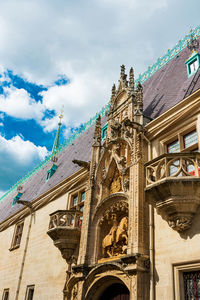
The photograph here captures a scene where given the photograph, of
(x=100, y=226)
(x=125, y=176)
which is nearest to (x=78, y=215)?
(x=100, y=226)

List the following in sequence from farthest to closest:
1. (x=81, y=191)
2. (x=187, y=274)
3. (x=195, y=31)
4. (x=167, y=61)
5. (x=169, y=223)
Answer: (x=167, y=61)
(x=195, y=31)
(x=81, y=191)
(x=169, y=223)
(x=187, y=274)

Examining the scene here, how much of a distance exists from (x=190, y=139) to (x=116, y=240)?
407cm

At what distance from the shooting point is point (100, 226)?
11.0 m

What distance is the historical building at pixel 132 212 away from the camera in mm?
7789

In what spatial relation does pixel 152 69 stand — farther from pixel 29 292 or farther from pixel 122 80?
pixel 29 292

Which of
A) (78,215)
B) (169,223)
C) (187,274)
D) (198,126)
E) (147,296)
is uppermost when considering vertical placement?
(198,126)

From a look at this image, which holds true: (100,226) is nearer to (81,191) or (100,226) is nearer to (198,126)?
(81,191)

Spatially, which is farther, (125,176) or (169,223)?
(125,176)

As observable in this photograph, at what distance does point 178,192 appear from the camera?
7.83 meters

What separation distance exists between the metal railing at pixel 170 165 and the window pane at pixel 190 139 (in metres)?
0.73

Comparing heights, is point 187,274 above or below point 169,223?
below

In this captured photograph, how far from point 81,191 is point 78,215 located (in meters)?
1.57

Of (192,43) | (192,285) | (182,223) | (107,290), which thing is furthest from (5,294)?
(192,43)

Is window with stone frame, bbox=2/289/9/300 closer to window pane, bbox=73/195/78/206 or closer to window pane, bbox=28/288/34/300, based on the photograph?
window pane, bbox=28/288/34/300
